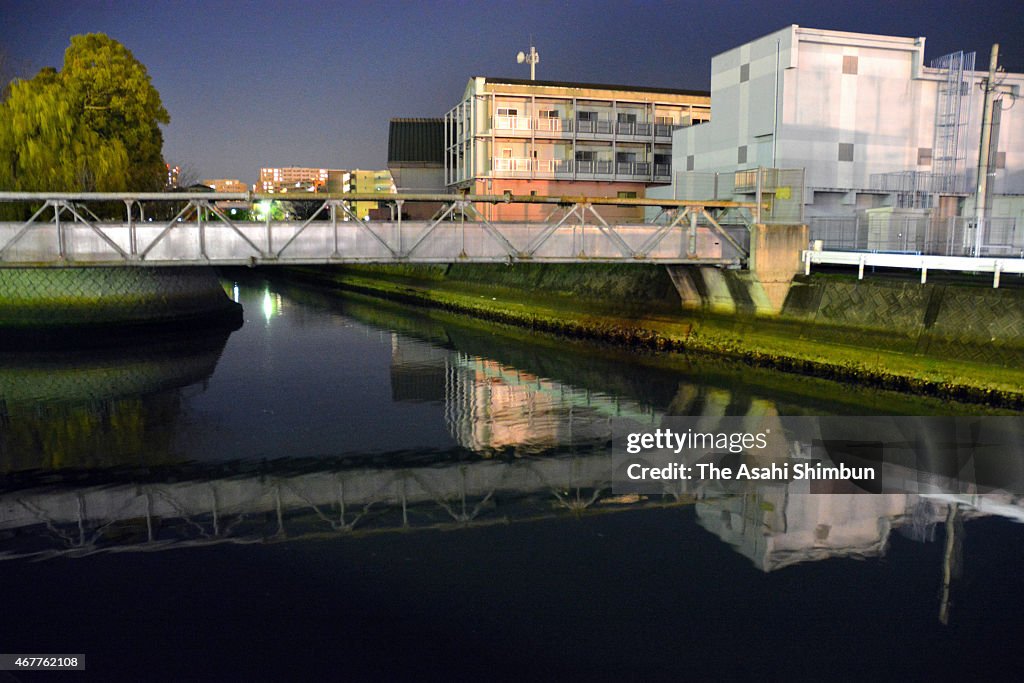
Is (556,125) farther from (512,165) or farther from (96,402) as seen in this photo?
(96,402)

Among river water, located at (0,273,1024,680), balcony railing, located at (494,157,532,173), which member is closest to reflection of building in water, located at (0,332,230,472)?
river water, located at (0,273,1024,680)

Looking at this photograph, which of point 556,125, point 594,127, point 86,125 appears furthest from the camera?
point 594,127

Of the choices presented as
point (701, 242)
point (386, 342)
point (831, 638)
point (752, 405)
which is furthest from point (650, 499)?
point (386, 342)

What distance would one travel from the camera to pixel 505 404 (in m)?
27.1

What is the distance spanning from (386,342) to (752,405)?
21426mm

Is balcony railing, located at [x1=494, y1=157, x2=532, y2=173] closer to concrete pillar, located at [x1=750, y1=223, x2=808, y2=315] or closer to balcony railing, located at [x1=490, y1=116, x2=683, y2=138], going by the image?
balcony railing, located at [x1=490, y1=116, x2=683, y2=138]

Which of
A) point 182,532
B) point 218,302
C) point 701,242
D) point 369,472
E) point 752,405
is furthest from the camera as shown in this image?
point 218,302

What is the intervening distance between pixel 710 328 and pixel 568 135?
1501 inches

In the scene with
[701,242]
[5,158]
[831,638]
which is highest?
[5,158]

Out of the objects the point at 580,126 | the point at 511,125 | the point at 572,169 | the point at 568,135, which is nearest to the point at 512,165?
the point at 511,125

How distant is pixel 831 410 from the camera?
24.1 metres

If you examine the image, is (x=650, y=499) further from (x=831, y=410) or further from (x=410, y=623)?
(x=831, y=410)

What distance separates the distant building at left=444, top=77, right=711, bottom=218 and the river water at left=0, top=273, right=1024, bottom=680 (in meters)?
44.2

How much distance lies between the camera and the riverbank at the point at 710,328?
2431cm
